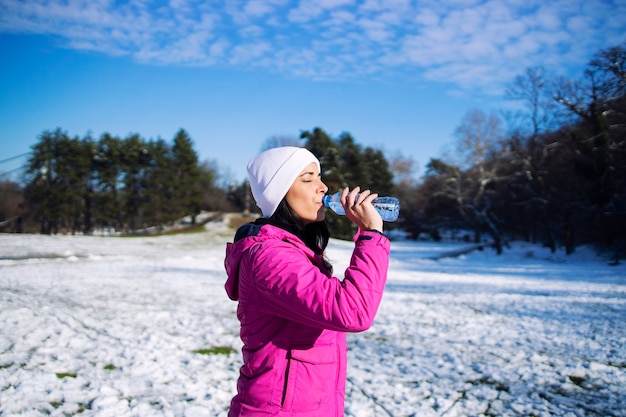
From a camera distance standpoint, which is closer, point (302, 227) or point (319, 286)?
point (319, 286)

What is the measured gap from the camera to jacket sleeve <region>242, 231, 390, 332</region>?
4.59 feet

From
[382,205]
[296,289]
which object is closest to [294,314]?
[296,289]

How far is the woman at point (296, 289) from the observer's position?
4.68ft

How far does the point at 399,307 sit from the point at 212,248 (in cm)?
1653

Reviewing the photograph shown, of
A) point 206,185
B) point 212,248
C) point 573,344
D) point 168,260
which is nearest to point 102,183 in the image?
point 206,185

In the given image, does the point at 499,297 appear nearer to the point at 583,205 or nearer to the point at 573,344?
the point at 573,344

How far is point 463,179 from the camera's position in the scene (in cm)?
3422

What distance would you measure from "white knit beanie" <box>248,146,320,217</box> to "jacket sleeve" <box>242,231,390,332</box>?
10.1 inches

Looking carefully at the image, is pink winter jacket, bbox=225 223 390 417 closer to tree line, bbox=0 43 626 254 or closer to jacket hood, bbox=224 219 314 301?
jacket hood, bbox=224 219 314 301

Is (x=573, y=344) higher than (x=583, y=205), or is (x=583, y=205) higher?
(x=583, y=205)

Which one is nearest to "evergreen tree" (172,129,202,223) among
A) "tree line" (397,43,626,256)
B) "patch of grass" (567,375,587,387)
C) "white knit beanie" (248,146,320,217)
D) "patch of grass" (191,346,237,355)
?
"tree line" (397,43,626,256)

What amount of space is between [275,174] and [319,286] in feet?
1.78

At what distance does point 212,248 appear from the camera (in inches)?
942

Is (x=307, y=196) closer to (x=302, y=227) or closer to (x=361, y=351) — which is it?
(x=302, y=227)
